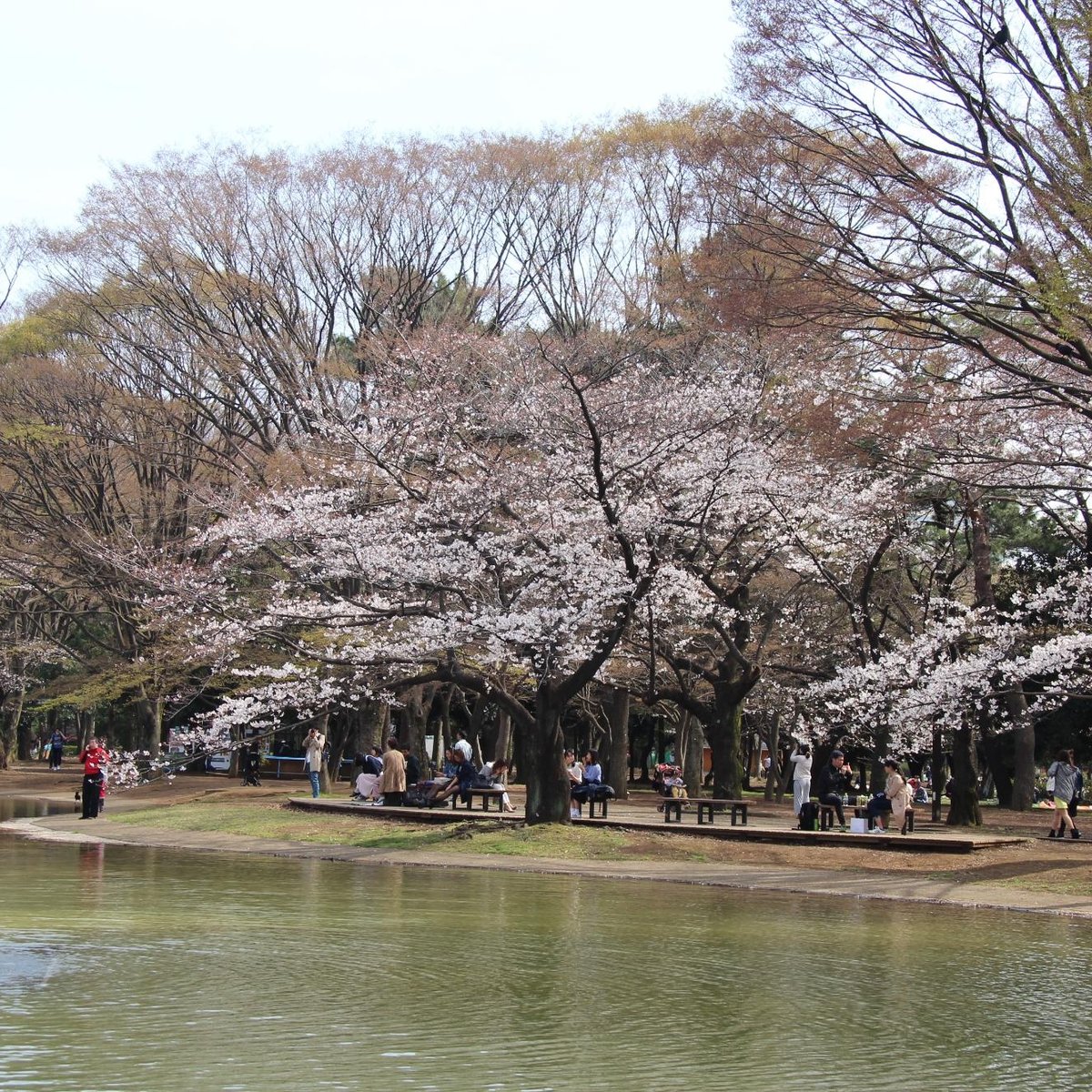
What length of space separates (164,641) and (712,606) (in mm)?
16748

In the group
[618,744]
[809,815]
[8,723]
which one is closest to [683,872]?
[809,815]

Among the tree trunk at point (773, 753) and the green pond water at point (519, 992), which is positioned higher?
the tree trunk at point (773, 753)

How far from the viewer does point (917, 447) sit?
20172 mm

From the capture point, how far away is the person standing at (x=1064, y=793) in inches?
899

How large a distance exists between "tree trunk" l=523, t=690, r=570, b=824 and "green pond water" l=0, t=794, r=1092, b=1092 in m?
7.55

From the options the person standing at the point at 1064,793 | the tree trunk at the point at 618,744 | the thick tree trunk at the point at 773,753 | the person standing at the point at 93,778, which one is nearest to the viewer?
the person standing at the point at 1064,793

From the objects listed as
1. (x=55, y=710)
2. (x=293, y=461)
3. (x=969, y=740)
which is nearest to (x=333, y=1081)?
(x=969, y=740)

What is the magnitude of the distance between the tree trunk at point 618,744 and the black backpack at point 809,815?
1429 cm

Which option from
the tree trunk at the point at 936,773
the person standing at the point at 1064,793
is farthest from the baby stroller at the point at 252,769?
the person standing at the point at 1064,793

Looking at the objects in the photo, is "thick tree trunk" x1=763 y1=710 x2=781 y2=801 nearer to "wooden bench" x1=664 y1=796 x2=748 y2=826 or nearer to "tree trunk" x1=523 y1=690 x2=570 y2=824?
"wooden bench" x1=664 y1=796 x2=748 y2=826

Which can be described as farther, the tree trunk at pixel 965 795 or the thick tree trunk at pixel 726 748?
the thick tree trunk at pixel 726 748

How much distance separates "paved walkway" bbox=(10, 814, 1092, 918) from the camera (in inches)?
621

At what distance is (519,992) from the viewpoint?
8891 mm

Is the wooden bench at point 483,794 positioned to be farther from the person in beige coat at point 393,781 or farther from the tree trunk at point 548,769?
the tree trunk at point 548,769
